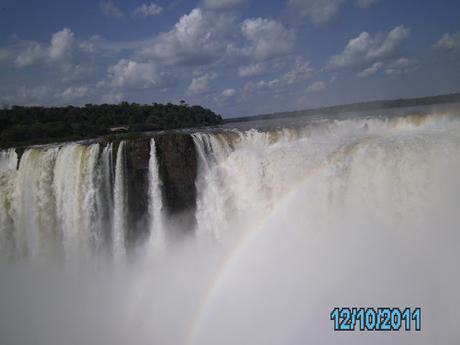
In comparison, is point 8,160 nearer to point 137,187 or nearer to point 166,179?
point 137,187

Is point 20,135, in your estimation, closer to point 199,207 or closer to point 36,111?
point 36,111

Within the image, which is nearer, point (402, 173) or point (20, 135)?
point (402, 173)

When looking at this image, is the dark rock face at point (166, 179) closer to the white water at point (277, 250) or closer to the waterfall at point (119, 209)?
the waterfall at point (119, 209)

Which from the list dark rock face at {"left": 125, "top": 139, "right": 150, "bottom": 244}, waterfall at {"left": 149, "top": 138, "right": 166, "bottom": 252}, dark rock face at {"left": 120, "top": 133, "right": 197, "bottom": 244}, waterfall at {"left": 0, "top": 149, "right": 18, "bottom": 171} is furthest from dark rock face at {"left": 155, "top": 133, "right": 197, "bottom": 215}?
waterfall at {"left": 0, "top": 149, "right": 18, "bottom": 171}

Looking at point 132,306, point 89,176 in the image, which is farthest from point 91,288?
point 89,176

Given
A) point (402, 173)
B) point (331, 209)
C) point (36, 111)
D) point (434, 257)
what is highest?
point (36, 111)
